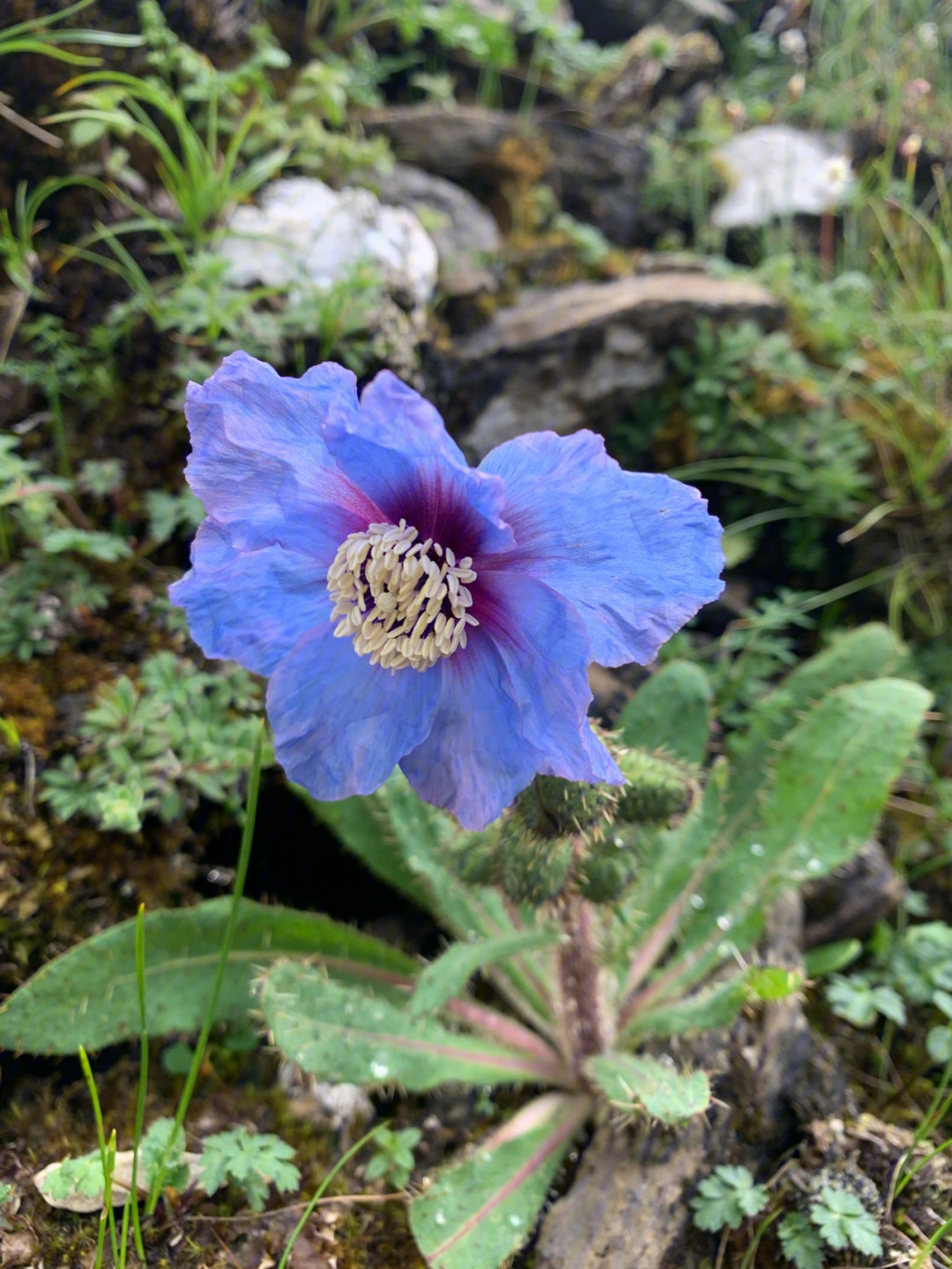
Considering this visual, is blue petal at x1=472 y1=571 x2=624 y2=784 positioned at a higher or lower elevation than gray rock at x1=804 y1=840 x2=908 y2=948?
higher

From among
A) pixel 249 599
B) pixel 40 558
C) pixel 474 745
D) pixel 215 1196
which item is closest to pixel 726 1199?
pixel 215 1196

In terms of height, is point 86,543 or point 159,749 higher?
point 86,543

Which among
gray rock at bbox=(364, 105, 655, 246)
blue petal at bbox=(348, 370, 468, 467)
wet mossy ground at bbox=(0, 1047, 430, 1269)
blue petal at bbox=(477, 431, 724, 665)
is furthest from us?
gray rock at bbox=(364, 105, 655, 246)

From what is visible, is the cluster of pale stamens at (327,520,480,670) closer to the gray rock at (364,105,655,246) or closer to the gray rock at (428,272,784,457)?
the gray rock at (428,272,784,457)

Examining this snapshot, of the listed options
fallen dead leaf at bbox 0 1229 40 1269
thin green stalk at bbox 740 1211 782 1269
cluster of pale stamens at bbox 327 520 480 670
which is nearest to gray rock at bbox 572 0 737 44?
cluster of pale stamens at bbox 327 520 480 670

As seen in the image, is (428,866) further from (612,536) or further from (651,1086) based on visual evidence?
(612,536)

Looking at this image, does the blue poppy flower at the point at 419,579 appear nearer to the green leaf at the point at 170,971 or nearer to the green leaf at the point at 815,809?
the green leaf at the point at 170,971

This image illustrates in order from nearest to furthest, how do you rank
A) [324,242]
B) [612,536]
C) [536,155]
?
[612,536], [324,242], [536,155]

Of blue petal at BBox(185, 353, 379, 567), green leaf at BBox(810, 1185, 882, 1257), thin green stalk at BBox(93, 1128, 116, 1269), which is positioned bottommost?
green leaf at BBox(810, 1185, 882, 1257)
